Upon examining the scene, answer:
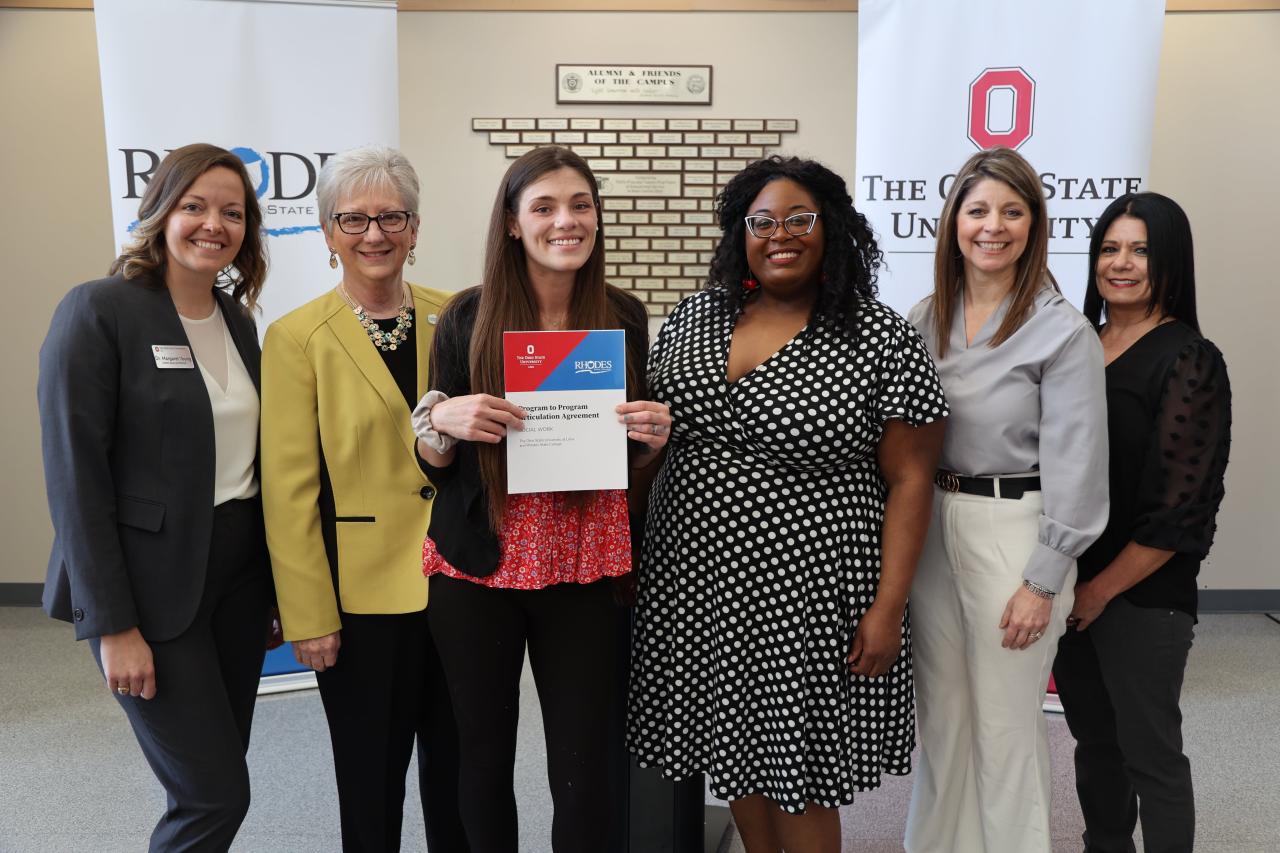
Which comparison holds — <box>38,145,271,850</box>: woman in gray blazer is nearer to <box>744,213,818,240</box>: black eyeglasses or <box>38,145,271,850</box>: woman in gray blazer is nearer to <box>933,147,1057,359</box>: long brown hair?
<box>744,213,818,240</box>: black eyeglasses

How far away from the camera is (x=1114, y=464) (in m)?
2.16

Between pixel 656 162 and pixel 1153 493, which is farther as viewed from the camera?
pixel 656 162

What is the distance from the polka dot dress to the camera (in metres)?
1.83

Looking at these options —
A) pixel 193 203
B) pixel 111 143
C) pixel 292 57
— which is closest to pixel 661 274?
pixel 292 57

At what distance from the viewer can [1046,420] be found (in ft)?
6.54

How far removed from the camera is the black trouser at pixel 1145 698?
7.00 feet

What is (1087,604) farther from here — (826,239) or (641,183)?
(641,183)

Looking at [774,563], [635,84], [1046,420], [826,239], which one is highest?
[635,84]

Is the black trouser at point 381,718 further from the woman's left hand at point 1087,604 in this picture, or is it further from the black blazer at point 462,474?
the woman's left hand at point 1087,604

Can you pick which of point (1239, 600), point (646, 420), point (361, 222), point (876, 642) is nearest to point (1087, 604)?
point (876, 642)

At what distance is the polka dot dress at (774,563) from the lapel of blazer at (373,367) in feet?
1.74

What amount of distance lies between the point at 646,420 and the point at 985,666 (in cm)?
97

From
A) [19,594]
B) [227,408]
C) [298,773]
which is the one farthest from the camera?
[19,594]

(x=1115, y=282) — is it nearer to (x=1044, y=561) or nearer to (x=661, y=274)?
(x=1044, y=561)
